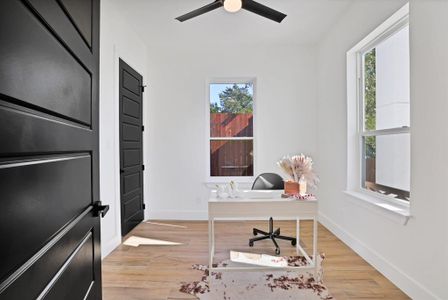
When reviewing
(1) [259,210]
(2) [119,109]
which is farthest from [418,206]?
(2) [119,109]

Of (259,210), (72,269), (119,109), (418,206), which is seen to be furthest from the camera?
(119,109)

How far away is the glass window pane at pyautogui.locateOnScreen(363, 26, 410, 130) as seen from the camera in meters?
2.53

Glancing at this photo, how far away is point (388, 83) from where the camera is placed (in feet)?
9.23

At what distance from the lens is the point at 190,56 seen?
4656 millimetres

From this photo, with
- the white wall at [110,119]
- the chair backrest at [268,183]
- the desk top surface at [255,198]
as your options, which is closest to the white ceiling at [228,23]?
the white wall at [110,119]

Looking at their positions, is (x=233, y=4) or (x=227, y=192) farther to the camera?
(x=227, y=192)

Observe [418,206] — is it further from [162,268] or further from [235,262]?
[162,268]

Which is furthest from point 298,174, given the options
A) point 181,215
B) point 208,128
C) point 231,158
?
point 181,215

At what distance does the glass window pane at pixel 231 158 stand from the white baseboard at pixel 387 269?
5.79ft

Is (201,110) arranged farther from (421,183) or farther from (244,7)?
(421,183)

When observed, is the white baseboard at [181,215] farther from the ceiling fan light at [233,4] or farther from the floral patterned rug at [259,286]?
the ceiling fan light at [233,4]

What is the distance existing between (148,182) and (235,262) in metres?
2.31

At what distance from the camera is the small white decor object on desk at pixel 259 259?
9.25ft

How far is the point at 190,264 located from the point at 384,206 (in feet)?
6.51
